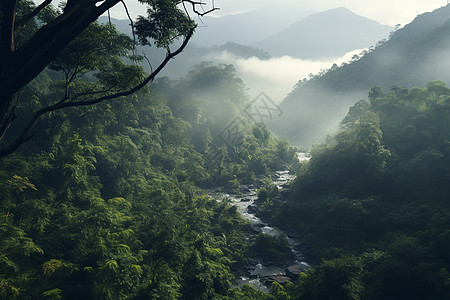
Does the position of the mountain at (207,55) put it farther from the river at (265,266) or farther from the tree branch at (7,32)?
the tree branch at (7,32)

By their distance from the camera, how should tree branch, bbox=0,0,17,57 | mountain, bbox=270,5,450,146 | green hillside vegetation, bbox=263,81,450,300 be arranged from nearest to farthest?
tree branch, bbox=0,0,17,57 → green hillside vegetation, bbox=263,81,450,300 → mountain, bbox=270,5,450,146

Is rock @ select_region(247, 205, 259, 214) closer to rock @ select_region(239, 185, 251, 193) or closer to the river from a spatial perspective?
the river

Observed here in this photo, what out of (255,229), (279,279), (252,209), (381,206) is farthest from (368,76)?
(279,279)

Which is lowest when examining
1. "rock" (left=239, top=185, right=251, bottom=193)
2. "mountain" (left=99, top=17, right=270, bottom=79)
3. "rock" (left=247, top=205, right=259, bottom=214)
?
"rock" (left=247, top=205, right=259, bottom=214)

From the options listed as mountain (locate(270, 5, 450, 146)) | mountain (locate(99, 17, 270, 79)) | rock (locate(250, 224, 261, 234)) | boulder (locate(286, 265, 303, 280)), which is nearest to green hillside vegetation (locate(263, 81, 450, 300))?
boulder (locate(286, 265, 303, 280))

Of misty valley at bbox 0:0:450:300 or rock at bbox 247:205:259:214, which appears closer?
misty valley at bbox 0:0:450:300

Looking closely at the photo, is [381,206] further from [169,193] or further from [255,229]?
[169,193]

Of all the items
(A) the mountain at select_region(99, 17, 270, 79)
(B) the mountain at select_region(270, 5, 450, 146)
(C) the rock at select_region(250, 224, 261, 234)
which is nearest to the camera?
(C) the rock at select_region(250, 224, 261, 234)
